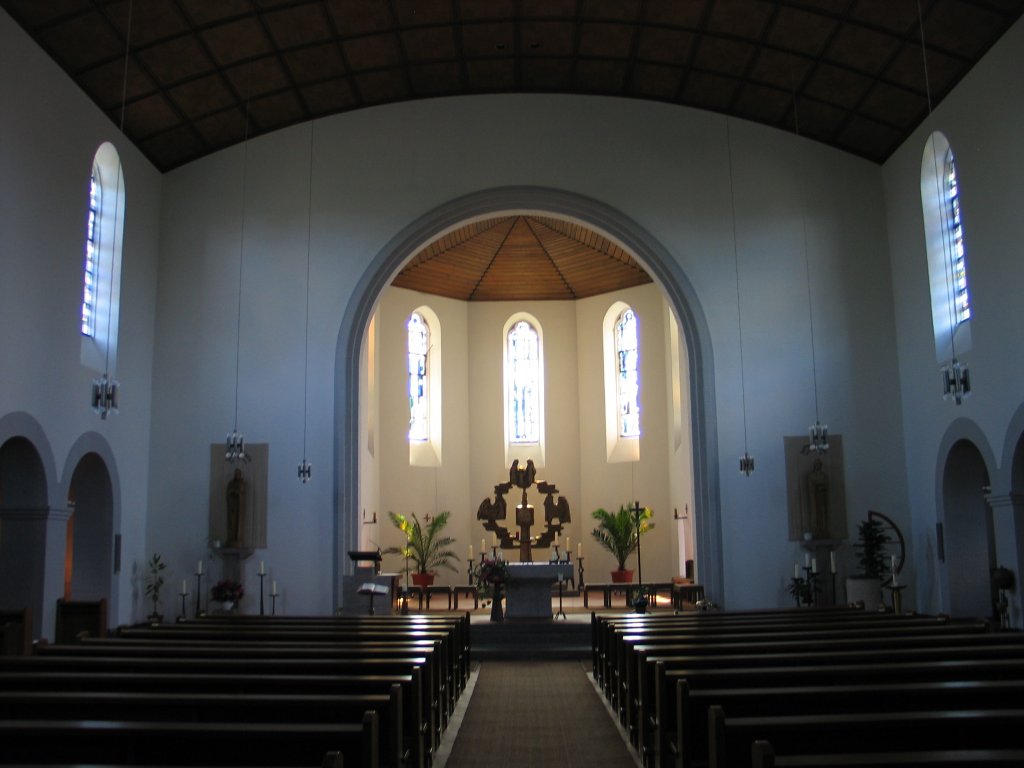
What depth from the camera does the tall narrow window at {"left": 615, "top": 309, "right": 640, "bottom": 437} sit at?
862 inches

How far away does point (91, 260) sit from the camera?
13.4 metres

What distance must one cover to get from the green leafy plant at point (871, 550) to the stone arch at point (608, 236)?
6.56 ft

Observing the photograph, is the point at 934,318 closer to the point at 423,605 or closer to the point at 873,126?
the point at 873,126

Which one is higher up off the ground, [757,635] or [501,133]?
[501,133]

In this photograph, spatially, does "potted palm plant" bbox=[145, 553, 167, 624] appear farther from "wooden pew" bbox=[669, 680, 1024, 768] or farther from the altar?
"wooden pew" bbox=[669, 680, 1024, 768]

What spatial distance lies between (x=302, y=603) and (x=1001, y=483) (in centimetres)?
955

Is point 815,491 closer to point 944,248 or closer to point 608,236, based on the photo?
point 944,248

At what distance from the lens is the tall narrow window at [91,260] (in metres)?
13.0

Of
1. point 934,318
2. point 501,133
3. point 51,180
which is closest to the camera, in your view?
point 51,180

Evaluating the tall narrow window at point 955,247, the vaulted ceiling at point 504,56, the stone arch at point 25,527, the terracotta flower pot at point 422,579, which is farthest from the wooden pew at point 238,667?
the terracotta flower pot at point 422,579

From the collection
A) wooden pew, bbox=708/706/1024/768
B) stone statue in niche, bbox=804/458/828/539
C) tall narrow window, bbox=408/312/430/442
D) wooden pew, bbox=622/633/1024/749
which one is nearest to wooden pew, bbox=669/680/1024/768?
wooden pew, bbox=708/706/1024/768

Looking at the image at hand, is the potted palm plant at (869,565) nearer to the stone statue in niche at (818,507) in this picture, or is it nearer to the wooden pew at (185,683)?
the stone statue in niche at (818,507)

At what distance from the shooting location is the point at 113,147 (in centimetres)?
1370

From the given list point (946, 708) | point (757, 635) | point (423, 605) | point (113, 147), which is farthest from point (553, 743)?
point (423, 605)
